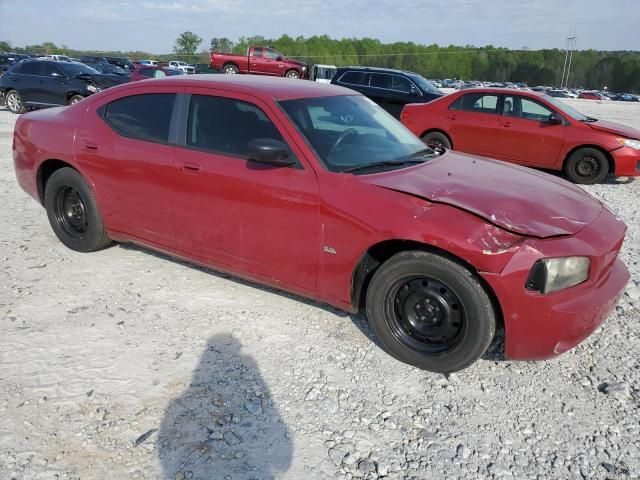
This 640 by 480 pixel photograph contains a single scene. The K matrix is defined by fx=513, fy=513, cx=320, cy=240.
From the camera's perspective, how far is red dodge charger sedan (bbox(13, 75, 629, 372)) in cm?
281

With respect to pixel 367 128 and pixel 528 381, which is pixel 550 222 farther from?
pixel 367 128

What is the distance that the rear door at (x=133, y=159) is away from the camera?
393 cm

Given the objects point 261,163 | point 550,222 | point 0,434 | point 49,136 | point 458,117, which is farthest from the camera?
point 458,117

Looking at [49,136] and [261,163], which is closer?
[261,163]

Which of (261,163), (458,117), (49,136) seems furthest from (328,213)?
(458,117)

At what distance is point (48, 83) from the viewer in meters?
14.4

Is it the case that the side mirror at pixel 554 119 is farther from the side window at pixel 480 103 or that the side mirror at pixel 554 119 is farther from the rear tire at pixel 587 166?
the side window at pixel 480 103

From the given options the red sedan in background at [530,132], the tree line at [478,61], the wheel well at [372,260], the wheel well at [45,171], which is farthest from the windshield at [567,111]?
the tree line at [478,61]

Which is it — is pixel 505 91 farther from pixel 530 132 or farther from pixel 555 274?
pixel 555 274

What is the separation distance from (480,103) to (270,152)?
705 centimetres

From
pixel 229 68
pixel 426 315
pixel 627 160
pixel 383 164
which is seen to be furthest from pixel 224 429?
pixel 229 68

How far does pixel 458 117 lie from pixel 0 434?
8.56 metres

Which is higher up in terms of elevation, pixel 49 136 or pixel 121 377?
pixel 49 136

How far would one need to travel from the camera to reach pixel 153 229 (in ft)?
13.5
